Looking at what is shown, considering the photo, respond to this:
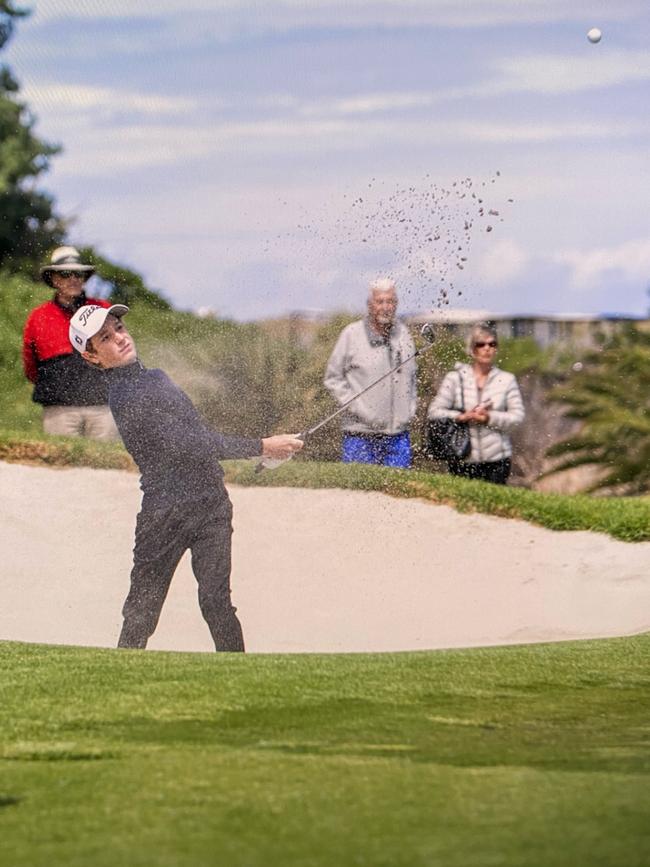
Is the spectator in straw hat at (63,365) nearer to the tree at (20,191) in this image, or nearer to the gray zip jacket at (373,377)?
the gray zip jacket at (373,377)

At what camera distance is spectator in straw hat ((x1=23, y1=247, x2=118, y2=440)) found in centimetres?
1086

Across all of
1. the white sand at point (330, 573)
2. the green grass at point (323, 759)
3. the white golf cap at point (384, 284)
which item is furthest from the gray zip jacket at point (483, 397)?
the green grass at point (323, 759)

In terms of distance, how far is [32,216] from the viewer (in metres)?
21.5

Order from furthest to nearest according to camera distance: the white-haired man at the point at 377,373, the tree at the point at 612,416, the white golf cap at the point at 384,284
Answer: the tree at the point at 612,416, the white-haired man at the point at 377,373, the white golf cap at the point at 384,284

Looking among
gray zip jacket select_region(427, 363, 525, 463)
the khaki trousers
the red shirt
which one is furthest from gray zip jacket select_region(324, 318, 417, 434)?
the khaki trousers

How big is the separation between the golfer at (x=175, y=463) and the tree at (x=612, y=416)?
34.0 ft

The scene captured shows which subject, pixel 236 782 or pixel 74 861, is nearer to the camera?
pixel 74 861

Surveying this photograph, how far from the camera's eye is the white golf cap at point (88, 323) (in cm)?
786

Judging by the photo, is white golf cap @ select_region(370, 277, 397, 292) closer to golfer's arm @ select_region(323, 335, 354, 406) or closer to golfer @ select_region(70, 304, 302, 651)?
golfer's arm @ select_region(323, 335, 354, 406)

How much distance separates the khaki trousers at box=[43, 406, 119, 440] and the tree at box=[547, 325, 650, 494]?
6.85 metres

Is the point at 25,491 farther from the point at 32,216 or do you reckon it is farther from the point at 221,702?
the point at 32,216

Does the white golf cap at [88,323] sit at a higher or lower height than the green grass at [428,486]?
higher

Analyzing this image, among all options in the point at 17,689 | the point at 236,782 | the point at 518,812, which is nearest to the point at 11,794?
the point at 236,782

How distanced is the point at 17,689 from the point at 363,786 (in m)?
1.99
